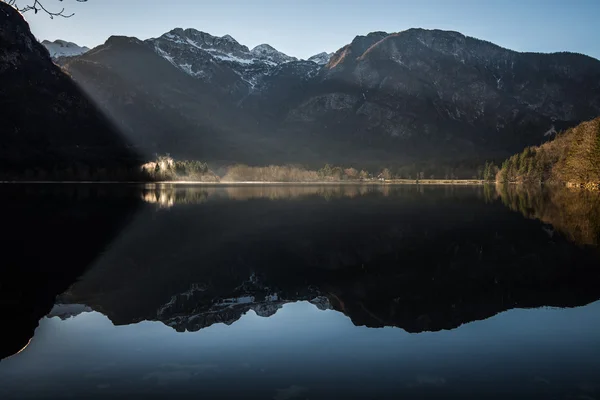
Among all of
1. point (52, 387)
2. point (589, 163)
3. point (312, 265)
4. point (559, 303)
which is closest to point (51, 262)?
point (312, 265)

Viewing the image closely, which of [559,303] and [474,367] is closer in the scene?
[474,367]

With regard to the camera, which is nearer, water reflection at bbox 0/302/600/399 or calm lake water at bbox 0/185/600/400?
water reflection at bbox 0/302/600/399

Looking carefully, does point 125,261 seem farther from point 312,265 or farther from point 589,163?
point 589,163

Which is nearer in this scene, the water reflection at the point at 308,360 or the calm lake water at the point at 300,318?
the water reflection at the point at 308,360

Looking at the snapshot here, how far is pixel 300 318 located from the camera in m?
21.0

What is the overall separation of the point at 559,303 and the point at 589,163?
4780 inches

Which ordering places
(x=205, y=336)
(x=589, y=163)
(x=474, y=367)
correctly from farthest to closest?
(x=589, y=163), (x=205, y=336), (x=474, y=367)

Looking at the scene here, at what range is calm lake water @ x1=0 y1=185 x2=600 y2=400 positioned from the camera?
45.5 feet

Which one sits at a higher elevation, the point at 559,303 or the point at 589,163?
the point at 589,163

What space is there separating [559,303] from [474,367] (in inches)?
432

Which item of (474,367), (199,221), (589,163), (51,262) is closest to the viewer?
(474,367)

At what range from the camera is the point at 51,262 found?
31469mm

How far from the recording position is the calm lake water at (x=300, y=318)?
13859 mm

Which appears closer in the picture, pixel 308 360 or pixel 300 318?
pixel 308 360
